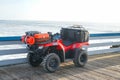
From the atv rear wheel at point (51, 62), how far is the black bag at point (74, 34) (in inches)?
40.0

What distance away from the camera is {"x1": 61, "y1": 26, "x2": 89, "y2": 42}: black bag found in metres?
6.85

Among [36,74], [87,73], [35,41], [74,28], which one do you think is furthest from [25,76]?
[74,28]

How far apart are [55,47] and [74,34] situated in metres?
0.85

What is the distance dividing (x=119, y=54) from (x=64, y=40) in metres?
3.24

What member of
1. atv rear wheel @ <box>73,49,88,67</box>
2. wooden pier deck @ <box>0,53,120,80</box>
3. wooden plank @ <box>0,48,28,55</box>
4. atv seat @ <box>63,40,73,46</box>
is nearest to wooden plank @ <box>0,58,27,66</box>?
wooden pier deck @ <box>0,53,120,80</box>

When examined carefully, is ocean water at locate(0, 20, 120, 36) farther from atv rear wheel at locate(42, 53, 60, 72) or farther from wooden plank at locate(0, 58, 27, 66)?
atv rear wheel at locate(42, 53, 60, 72)

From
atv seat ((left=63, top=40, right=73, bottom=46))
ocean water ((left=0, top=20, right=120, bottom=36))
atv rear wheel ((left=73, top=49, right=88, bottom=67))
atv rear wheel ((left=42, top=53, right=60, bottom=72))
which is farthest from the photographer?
ocean water ((left=0, top=20, right=120, bottom=36))

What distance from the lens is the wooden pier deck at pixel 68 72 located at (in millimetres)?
5785

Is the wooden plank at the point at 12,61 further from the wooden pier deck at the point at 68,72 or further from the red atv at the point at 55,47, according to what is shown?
the red atv at the point at 55,47

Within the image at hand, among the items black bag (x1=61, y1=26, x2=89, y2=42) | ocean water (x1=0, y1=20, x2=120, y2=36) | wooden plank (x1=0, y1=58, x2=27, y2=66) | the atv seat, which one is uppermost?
black bag (x1=61, y1=26, x2=89, y2=42)

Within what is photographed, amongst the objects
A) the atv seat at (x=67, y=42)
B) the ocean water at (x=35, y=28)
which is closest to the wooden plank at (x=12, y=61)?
the atv seat at (x=67, y=42)

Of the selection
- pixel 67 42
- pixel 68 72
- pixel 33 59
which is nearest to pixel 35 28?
pixel 67 42

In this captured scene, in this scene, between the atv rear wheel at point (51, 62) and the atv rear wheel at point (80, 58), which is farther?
the atv rear wheel at point (80, 58)

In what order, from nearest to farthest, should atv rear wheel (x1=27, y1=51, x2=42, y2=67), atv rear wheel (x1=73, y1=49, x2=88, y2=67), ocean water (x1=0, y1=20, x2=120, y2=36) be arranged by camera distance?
atv rear wheel (x1=27, y1=51, x2=42, y2=67) → atv rear wheel (x1=73, y1=49, x2=88, y2=67) → ocean water (x1=0, y1=20, x2=120, y2=36)
